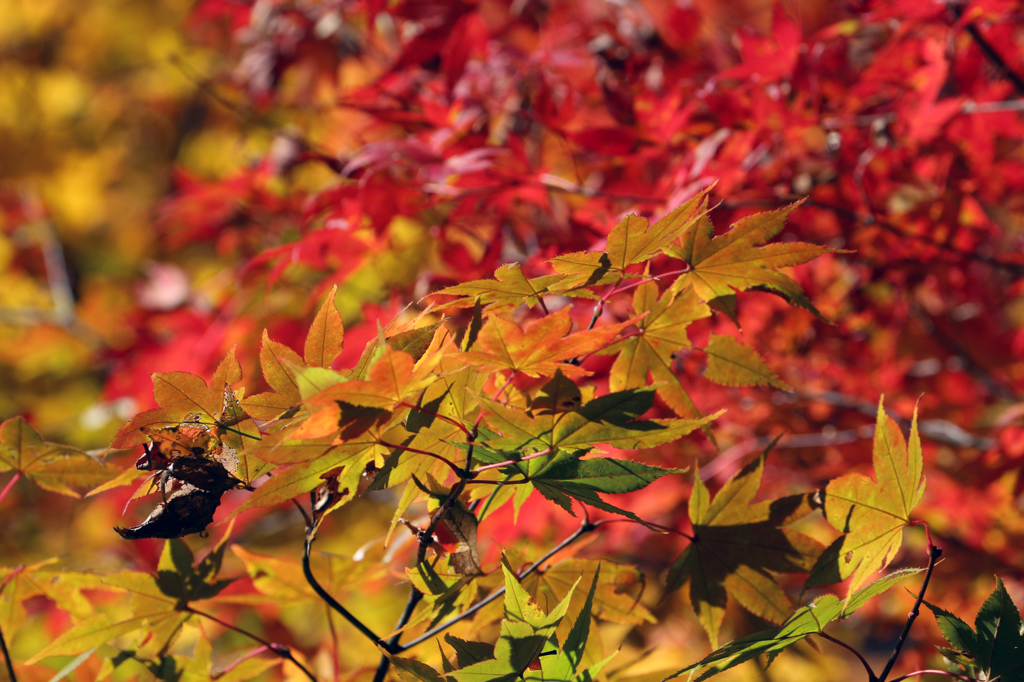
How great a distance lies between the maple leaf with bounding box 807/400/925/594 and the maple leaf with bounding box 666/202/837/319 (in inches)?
5.5

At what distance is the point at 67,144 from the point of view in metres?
5.14

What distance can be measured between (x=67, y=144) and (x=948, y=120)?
604 cm

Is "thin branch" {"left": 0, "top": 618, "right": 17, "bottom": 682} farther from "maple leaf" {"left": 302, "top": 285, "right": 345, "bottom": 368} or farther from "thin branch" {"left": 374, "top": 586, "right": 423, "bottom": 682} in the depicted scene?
"maple leaf" {"left": 302, "top": 285, "right": 345, "bottom": 368}

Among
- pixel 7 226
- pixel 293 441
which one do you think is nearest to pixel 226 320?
pixel 293 441

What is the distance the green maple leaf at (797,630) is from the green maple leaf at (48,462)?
2.11ft

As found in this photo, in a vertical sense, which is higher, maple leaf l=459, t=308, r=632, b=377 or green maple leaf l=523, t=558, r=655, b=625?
maple leaf l=459, t=308, r=632, b=377

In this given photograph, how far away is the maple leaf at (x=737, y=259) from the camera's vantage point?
0.62 m

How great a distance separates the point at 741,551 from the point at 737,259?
292 mm

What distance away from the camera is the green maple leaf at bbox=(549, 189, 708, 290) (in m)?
0.55

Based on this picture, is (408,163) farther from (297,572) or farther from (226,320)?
(226,320)

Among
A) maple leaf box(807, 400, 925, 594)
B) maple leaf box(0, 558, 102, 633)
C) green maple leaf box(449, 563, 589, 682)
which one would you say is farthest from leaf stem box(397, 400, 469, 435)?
maple leaf box(0, 558, 102, 633)

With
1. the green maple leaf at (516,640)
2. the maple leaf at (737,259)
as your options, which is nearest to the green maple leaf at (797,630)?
the green maple leaf at (516,640)

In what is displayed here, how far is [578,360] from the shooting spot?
684 mm

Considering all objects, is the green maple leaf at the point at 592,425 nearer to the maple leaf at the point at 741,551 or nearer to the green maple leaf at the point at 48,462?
the maple leaf at the point at 741,551
